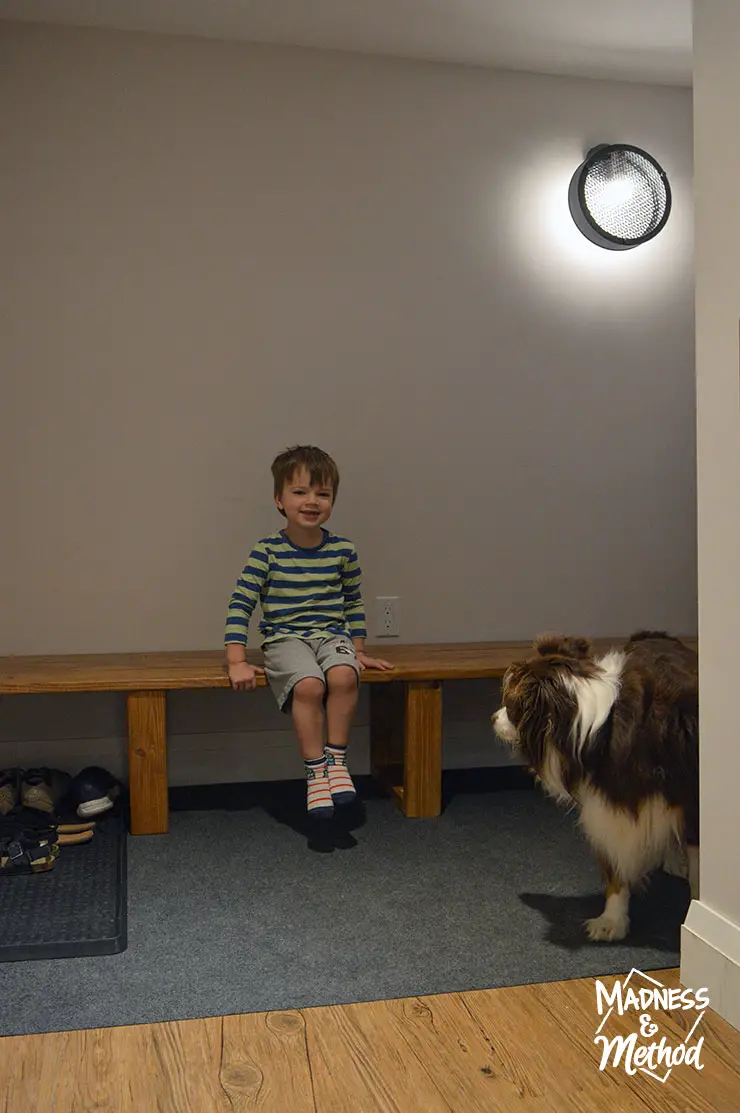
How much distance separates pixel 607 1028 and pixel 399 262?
7.78 feet

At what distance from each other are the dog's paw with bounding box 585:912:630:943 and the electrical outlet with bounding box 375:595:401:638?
1.39 meters

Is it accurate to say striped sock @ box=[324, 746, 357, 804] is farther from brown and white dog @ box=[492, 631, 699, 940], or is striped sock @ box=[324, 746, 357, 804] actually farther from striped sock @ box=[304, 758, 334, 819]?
brown and white dog @ box=[492, 631, 699, 940]

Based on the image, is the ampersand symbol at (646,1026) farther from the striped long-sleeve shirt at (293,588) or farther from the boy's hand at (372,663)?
the striped long-sleeve shirt at (293,588)

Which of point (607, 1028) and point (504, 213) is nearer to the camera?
point (607, 1028)

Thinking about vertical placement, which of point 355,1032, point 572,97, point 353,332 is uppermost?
point 572,97

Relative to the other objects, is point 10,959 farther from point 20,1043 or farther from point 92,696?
point 92,696

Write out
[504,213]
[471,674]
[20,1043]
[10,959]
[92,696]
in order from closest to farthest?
[20,1043], [10,959], [471,674], [92,696], [504,213]

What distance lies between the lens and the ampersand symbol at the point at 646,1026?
166cm

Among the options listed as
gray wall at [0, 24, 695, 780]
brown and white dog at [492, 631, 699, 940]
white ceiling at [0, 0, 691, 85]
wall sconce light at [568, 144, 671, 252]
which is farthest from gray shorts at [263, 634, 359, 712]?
white ceiling at [0, 0, 691, 85]

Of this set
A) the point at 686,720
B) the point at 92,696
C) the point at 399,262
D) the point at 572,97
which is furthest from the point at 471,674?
the point at 572,97

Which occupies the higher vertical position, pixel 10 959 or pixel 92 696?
pixel 92 696

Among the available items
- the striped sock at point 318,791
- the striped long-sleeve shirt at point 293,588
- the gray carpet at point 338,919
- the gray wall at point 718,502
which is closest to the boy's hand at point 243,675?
the striped long-sleeve shirt at point 293,588

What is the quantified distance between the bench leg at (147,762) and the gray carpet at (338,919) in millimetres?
56

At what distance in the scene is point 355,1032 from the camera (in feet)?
5.51
